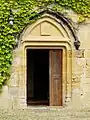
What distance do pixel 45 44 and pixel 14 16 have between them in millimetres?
1139

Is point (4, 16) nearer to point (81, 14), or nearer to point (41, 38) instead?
point (41, 38)

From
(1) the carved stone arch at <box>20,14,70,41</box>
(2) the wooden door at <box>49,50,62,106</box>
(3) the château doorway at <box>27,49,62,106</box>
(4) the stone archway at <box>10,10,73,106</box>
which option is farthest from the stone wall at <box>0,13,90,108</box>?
(3) the château doorway at <box>27,49,62,106</box>

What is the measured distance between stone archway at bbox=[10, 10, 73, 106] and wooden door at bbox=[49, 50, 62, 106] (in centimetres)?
13

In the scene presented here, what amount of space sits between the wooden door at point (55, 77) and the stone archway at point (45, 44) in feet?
0.41

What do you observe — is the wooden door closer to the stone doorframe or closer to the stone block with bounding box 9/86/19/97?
the stone doorframe

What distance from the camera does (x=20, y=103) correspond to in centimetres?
1382

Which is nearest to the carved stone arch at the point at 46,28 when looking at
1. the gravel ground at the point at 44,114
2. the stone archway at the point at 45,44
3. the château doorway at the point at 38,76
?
the stone archway at the point at 45,44

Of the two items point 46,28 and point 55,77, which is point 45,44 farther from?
point 55,77

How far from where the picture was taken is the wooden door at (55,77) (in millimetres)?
14180

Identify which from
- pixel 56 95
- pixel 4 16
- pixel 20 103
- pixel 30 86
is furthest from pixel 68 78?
pixel 30 86

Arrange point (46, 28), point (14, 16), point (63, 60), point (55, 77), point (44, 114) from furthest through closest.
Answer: point (55, 77) < point (63, 60) < point (46, 28) < point (14, 16) < point (44, 114)

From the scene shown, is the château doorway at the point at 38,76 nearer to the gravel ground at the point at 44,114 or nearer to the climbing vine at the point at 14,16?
the gravel ground at the point at 44,114

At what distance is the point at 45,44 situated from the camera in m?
14.0

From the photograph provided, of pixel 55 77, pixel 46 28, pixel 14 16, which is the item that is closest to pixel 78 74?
pixel 55 77
